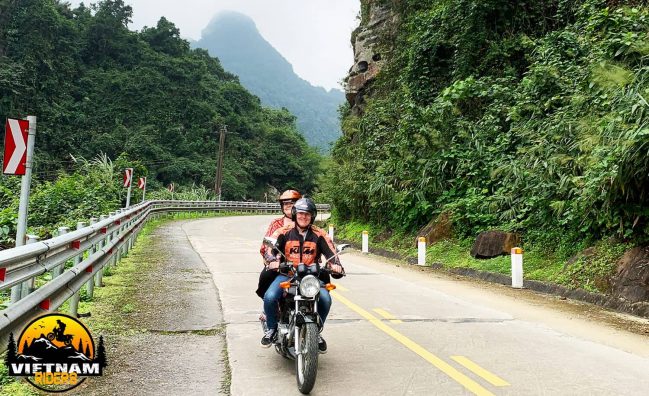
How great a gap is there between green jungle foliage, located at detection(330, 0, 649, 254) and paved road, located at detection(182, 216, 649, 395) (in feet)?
8.74

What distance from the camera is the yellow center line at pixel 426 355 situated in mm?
4801

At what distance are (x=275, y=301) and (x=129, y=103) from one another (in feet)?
187

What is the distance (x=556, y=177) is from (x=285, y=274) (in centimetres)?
972

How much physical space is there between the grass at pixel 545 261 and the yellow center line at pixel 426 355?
4569 millimetres

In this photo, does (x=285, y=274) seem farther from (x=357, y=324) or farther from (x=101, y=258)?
(x=101, y=258)

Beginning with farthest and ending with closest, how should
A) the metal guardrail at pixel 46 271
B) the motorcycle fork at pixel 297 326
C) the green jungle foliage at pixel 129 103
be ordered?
the green jungle foliage at pixel 129 103, the motorcycle fork at pixel 297 326, the metal guardrail at pixel 46 271

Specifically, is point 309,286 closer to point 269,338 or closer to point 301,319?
point 301,319

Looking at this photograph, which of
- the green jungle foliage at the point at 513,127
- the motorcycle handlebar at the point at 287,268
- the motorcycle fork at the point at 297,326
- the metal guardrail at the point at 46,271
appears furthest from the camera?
the green jungle foliage at the point at 513,127

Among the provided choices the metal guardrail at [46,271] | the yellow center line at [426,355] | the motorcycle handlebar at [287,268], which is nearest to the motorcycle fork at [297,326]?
the motorcycle handlebar at [287,268]

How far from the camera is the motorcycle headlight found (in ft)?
15.9

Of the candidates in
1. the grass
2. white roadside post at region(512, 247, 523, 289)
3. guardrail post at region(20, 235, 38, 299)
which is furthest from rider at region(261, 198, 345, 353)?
white roadside post at region(512, 247, 523, 289)

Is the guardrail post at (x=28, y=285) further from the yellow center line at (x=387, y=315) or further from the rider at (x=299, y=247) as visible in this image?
the yellow center line at (x=387, y=315)

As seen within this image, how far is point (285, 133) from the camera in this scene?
71.8m

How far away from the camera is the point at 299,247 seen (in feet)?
18.2
